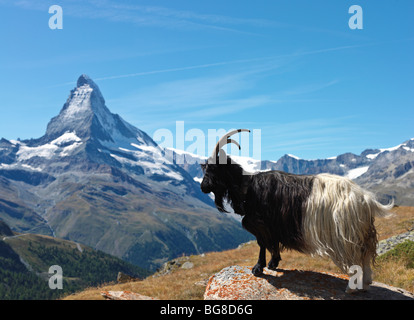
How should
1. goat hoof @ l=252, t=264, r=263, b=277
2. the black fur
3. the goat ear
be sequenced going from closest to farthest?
1. the black fur
2. the goat ear
3. goat hoof @ l=252, t=264, r=263, b=277

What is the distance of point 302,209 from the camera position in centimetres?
1023

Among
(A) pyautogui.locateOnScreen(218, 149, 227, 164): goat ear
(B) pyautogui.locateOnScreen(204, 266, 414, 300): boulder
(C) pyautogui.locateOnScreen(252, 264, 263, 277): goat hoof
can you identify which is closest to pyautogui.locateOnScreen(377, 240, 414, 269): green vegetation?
(B) pyautogui.locateOnScreen(204, 266, 414, 300): boulder

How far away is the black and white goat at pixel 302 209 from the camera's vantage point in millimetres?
9695

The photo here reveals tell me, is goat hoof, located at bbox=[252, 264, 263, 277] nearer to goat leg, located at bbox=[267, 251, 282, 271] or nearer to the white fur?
goat leg, located at bbox=[267, 251, 282, 271]

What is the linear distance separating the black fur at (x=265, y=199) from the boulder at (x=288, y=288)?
0.59 m

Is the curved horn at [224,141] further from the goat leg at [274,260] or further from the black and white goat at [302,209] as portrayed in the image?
the goat leg at [274,260]

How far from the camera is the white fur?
9648 millimetres

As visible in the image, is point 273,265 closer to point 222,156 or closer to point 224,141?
point 222,156

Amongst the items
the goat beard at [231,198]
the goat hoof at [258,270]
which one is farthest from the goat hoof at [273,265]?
the goat beard at [231,198]

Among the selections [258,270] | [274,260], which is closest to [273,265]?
[274,260]

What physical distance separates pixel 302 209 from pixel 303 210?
0.04m

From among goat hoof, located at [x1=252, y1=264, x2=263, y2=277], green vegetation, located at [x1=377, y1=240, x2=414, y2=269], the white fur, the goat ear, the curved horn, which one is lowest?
green vegetation, located at [x1=377, y1=240, x2=414, y2=269]

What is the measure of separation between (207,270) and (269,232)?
13851mm
